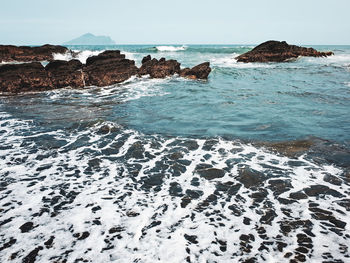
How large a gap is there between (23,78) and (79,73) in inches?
119

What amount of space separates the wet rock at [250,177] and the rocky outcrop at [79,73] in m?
12.7

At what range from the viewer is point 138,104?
33.7ft

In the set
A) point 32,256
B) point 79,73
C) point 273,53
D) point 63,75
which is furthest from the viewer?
point 273,53

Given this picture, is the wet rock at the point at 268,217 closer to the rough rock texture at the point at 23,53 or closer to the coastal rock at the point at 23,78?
the coastal rock at the point at 23,78


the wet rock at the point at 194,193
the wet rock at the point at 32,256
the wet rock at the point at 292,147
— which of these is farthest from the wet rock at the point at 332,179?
the wet rock at the point at 32,256

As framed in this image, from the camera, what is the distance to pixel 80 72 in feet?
49.1

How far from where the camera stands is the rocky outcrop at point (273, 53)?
3456 centimetres

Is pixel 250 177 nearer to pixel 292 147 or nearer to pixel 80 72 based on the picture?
pixel 292 147

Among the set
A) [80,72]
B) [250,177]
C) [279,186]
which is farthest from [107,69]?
[279,186]

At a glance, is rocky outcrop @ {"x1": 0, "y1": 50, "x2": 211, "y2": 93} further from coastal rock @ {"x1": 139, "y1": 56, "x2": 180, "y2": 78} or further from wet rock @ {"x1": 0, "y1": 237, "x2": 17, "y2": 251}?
wet rock @ {"x1": 0, "y1": 237, "x2": 17, "y2": 251}

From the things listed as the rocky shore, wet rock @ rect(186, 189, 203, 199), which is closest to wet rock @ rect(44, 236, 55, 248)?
wet rock @ rect(186, 189, 203, 199)

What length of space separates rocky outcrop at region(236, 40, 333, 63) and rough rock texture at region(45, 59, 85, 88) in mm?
25664

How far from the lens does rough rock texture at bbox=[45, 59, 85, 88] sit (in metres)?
14.3

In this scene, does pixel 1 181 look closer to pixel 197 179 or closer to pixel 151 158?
pixel 151 158
